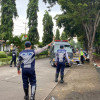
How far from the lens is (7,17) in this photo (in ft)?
68.7

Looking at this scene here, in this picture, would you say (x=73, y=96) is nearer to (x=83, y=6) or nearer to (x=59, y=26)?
(x=83, y=6)

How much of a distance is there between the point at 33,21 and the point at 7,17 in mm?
6148

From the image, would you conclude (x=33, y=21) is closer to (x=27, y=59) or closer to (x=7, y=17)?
(x=7, y=17)

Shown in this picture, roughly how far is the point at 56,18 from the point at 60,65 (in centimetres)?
1482

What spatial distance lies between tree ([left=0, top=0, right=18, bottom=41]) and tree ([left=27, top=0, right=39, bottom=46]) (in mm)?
4290

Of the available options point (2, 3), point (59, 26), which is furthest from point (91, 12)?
point (2, 3)

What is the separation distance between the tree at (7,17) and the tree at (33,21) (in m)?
4.29

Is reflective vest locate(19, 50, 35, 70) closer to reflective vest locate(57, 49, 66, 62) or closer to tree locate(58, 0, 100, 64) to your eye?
reflective vest locate(57, 49, 66, 62)

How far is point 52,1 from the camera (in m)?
19.9

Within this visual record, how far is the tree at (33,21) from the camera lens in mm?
24828

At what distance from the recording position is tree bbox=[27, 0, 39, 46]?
24.8 m

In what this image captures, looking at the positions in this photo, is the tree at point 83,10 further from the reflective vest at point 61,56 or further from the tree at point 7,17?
the tree at point 7,17

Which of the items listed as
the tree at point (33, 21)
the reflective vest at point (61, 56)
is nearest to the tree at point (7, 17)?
the tree at point (33, 21)

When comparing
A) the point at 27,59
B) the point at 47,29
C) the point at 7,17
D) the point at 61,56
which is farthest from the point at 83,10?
the point at 47,29
